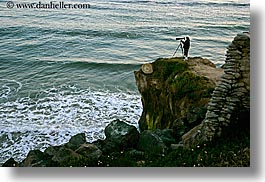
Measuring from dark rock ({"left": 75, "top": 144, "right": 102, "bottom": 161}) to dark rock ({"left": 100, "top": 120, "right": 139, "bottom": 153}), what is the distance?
132 mm

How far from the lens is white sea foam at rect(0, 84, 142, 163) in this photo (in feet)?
13.6

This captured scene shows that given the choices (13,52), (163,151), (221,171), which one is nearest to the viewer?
(221,171)

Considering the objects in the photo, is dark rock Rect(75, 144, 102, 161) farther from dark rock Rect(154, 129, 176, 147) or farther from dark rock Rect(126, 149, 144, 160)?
dark rock Rect(154, 129, 176, 147)

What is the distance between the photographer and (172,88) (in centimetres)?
474

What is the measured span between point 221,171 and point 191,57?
1518 mm

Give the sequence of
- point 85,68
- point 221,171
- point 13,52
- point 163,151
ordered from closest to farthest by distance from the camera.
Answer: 1. point 221,171
2. point 163,151
3. point 13,52
4. point 85,68

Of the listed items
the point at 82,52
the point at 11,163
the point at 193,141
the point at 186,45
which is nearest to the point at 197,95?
the point at 186,45

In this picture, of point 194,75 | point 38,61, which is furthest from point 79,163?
point 194,75

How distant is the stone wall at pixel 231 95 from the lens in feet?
11.5

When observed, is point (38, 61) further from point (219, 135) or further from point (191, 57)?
point (219, 135)

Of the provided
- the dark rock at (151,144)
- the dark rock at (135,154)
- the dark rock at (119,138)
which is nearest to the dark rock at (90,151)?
the dark rock at (119,138)

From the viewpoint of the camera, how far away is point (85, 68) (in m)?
4.44

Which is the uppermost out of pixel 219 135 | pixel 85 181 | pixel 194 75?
pixel 194 75

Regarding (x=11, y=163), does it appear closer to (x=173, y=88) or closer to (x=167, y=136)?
(x=167, y=136)
